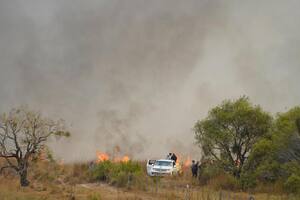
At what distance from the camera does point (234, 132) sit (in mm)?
37844

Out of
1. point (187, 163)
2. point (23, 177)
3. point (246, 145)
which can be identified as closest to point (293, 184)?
point (246, 145)

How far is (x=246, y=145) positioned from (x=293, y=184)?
26.1 feet

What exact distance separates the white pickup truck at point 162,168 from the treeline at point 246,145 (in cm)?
549

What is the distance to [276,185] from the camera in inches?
1266

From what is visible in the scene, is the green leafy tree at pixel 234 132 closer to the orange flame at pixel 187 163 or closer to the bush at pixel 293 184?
the bush at pixel 293 184

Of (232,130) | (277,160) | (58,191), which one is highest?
(232,130)

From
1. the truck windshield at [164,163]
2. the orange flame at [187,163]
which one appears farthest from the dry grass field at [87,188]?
the orange flame at [187,163]

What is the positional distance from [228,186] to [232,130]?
Answer: 5016 millimetres

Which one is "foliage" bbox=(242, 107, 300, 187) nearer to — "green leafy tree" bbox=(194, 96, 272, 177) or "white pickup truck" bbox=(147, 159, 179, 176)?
"green leafy tree" bbox=(194, 96, 272, 177)

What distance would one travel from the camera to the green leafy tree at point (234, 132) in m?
37.1

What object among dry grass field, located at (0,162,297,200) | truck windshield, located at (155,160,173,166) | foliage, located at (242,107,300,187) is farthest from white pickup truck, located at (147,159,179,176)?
foliage, located at (242,107,300,187)

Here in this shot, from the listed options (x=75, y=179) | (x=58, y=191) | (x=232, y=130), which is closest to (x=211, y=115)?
(x=232, y=130)

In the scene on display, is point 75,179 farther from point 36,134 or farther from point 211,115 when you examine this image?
point 211,115

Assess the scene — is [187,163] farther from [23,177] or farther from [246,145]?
[23,177]
